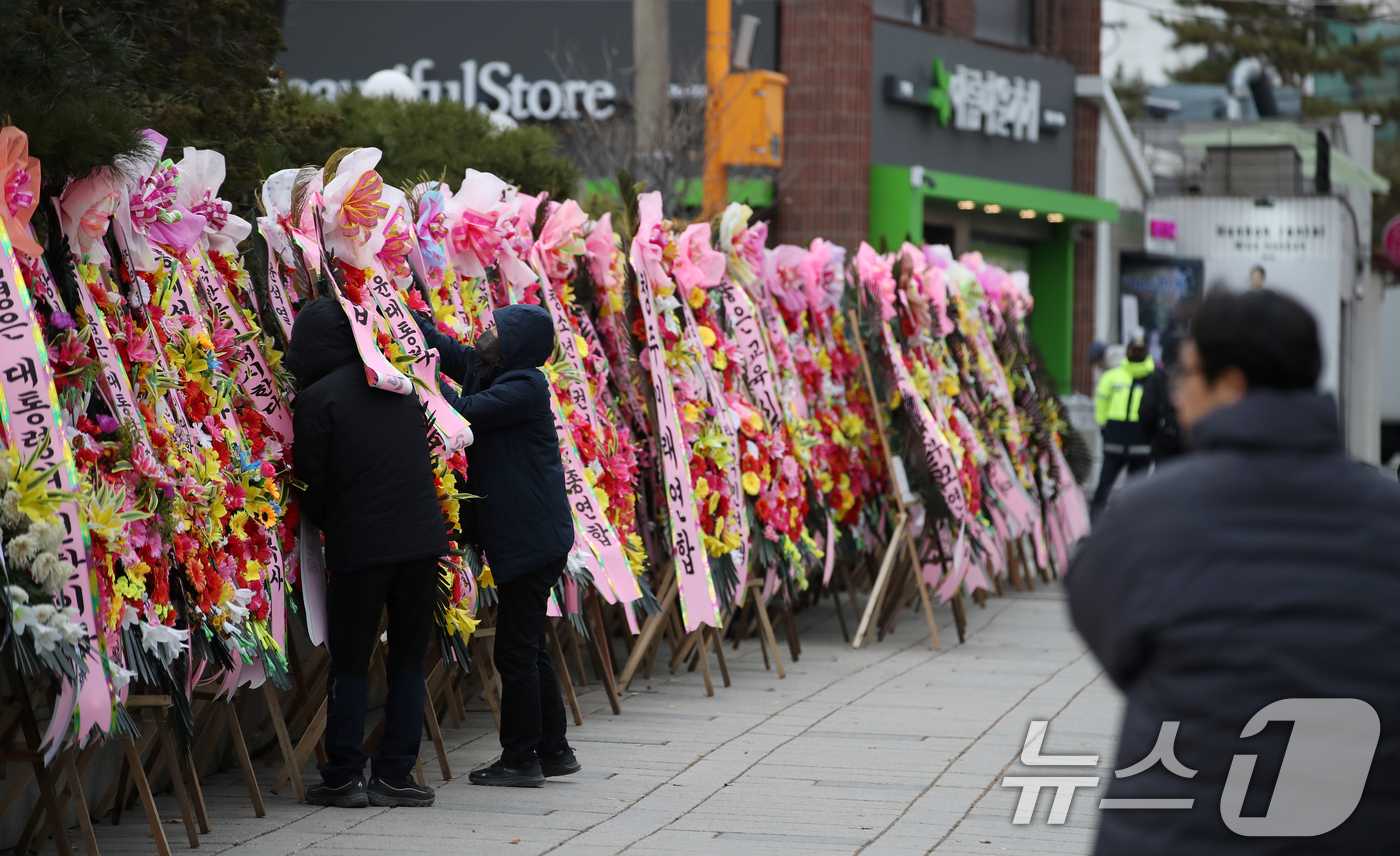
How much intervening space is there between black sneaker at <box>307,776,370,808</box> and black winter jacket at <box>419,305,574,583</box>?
882 mm

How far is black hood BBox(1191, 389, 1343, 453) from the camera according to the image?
88.9 inches

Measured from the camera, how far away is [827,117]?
17.7 m

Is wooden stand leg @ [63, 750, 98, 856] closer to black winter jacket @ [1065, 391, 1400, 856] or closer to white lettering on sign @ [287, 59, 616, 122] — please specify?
black winter jacket @ [1065, 391, 1400, 856]

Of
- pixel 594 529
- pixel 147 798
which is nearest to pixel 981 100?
pixel 594 529

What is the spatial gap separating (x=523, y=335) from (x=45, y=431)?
2.03m

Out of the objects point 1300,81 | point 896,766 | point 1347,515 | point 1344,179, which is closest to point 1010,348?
point 896,766

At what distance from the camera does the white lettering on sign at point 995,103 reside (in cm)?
1941

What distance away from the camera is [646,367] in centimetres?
769

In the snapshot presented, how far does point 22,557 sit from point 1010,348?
864cm

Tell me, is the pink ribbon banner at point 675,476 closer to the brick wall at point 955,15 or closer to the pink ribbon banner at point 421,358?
the pink ribbon banner at point 421,358

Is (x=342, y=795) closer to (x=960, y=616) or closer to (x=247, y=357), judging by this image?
(x=247, y=357)

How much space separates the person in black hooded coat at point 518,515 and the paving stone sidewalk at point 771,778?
0.24 metres

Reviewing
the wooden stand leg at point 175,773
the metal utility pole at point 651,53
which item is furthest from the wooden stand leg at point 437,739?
the metal utility pole at point 651,53

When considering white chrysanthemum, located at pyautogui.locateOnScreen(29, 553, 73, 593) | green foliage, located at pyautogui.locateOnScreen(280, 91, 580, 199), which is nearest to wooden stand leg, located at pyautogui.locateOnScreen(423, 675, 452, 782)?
white chrysanthemum, located at pyautogui.locateOnScreen(29, 553, 73, 593)
